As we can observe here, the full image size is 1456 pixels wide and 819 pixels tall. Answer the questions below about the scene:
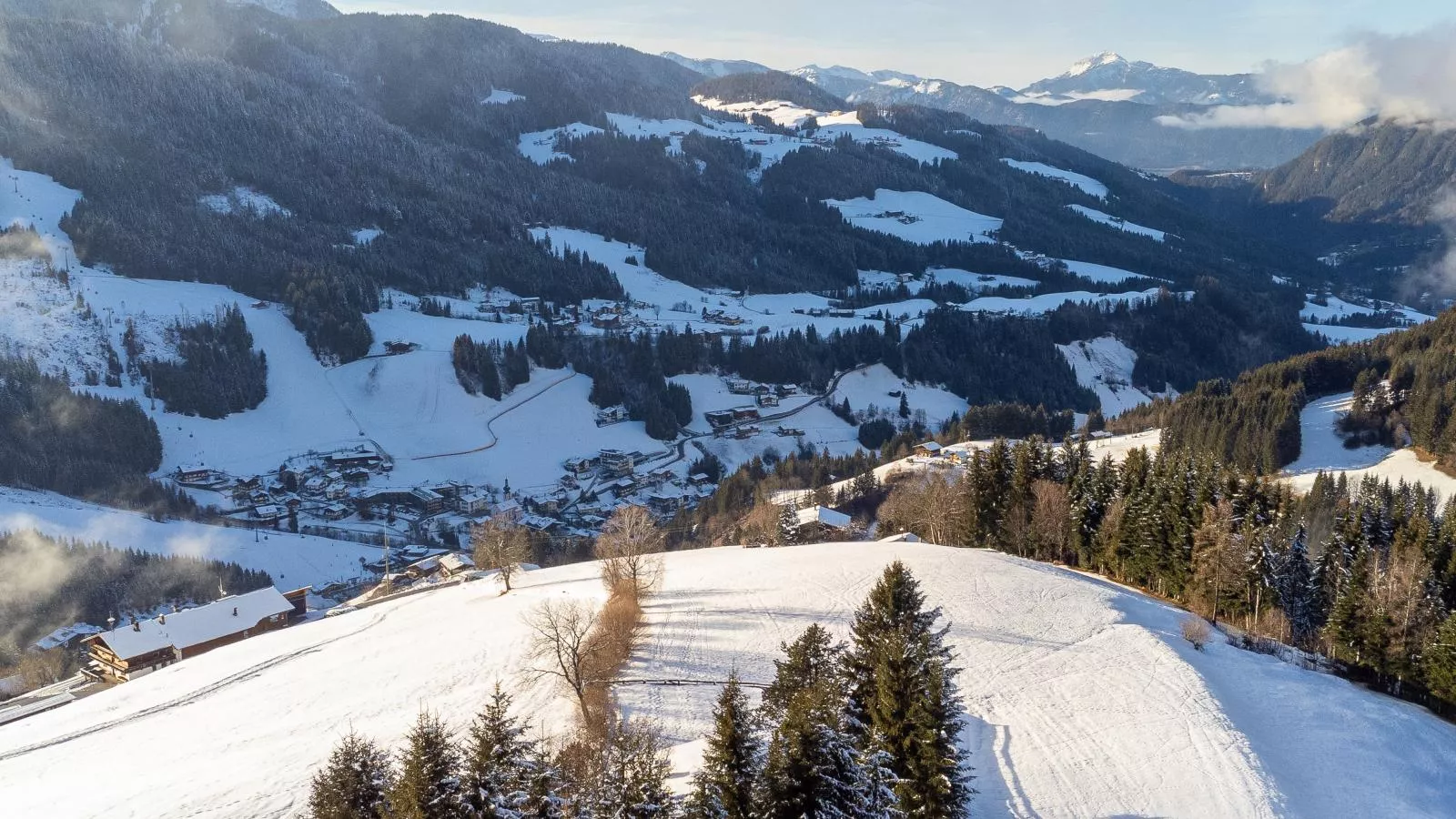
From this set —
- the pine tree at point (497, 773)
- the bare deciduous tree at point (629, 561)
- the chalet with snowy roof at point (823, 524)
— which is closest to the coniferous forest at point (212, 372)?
the chalet with snowy roof at point (823, 524)

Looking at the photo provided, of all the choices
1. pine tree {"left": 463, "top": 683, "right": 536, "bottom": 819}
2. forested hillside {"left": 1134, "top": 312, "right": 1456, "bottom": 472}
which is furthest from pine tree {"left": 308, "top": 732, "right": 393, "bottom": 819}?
forested hillside {"left": 1134, "top": 312, "right": 1456, "bottom": 472}

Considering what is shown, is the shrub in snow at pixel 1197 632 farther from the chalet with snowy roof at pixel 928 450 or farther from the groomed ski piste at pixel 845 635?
the chalet with snowy roof at pixel 928 450

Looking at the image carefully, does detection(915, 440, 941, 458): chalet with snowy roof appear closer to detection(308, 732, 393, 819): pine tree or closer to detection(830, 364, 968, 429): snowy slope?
detection(830, 364, 968, 429): snowy slope

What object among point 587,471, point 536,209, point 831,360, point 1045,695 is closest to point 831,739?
point 1045,695

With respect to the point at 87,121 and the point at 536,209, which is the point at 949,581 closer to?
the point at 536,209

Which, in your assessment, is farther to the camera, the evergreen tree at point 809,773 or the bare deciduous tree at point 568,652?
the bare deciduous tree at point 568,652
